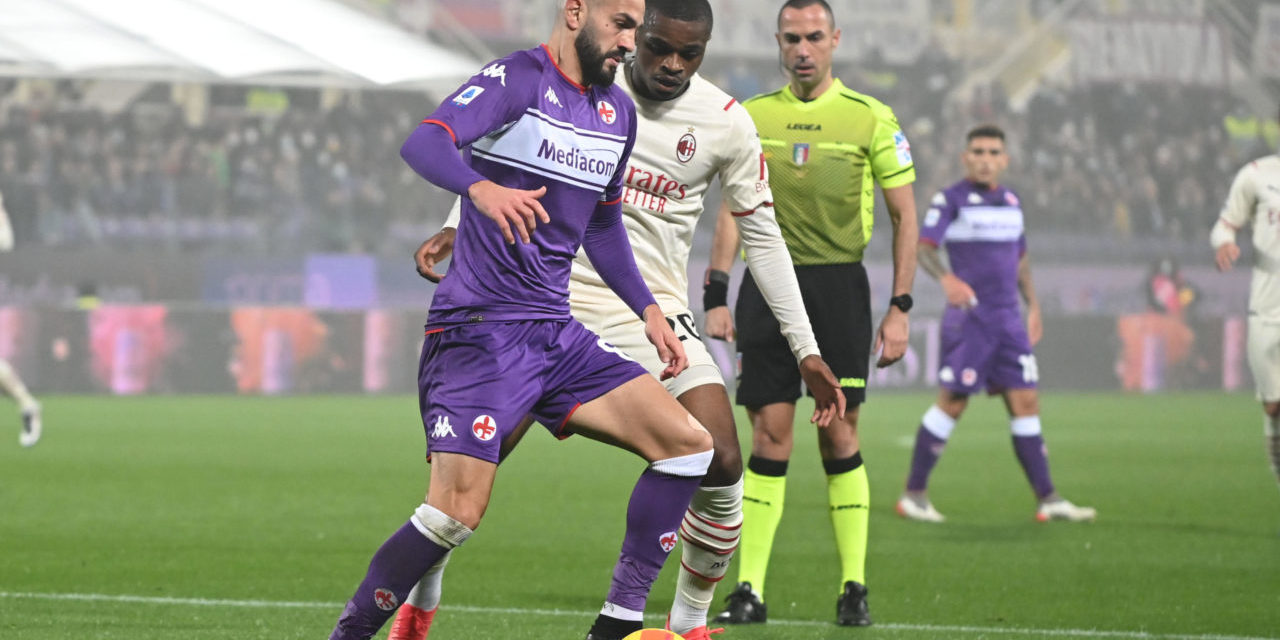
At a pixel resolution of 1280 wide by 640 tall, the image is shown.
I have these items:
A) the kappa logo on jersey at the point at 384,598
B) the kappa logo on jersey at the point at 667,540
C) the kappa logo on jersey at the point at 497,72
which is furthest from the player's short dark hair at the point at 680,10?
the kappa logo on jersey at the point at 384,598

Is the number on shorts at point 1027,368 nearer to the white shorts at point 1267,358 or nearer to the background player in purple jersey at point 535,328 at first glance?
the white shorts at point 1267,358

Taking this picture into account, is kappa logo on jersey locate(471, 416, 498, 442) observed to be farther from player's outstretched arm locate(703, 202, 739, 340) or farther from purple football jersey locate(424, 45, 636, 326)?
player's outstretched arm locate(703, 202, 739, 340)

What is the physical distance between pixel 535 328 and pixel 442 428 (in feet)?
1.11

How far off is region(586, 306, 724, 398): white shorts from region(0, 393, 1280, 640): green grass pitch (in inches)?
37.7

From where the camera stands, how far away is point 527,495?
33.1 ft

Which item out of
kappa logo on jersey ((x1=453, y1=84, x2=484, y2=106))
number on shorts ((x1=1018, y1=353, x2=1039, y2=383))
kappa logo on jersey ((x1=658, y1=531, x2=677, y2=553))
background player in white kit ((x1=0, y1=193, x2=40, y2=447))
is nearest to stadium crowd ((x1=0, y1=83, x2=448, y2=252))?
background player in white kit ((x1=0, y1=193, x2=40, y2=447))

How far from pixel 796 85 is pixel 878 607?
186 cm

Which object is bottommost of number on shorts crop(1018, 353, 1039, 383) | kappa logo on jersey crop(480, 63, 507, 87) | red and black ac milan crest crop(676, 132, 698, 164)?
number on shorts crop(1018, 353, 1039, 383)

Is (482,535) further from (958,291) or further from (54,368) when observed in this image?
(54,368)

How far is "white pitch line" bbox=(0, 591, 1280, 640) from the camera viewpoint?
5.37 metres

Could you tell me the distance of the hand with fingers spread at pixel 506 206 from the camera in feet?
11.4

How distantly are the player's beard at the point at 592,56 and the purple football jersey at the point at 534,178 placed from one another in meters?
0.05

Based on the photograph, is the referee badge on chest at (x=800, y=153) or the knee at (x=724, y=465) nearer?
the knee at (x=724, y=465)

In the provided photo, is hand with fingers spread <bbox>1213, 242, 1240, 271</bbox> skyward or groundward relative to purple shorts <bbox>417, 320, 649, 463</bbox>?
skyward
